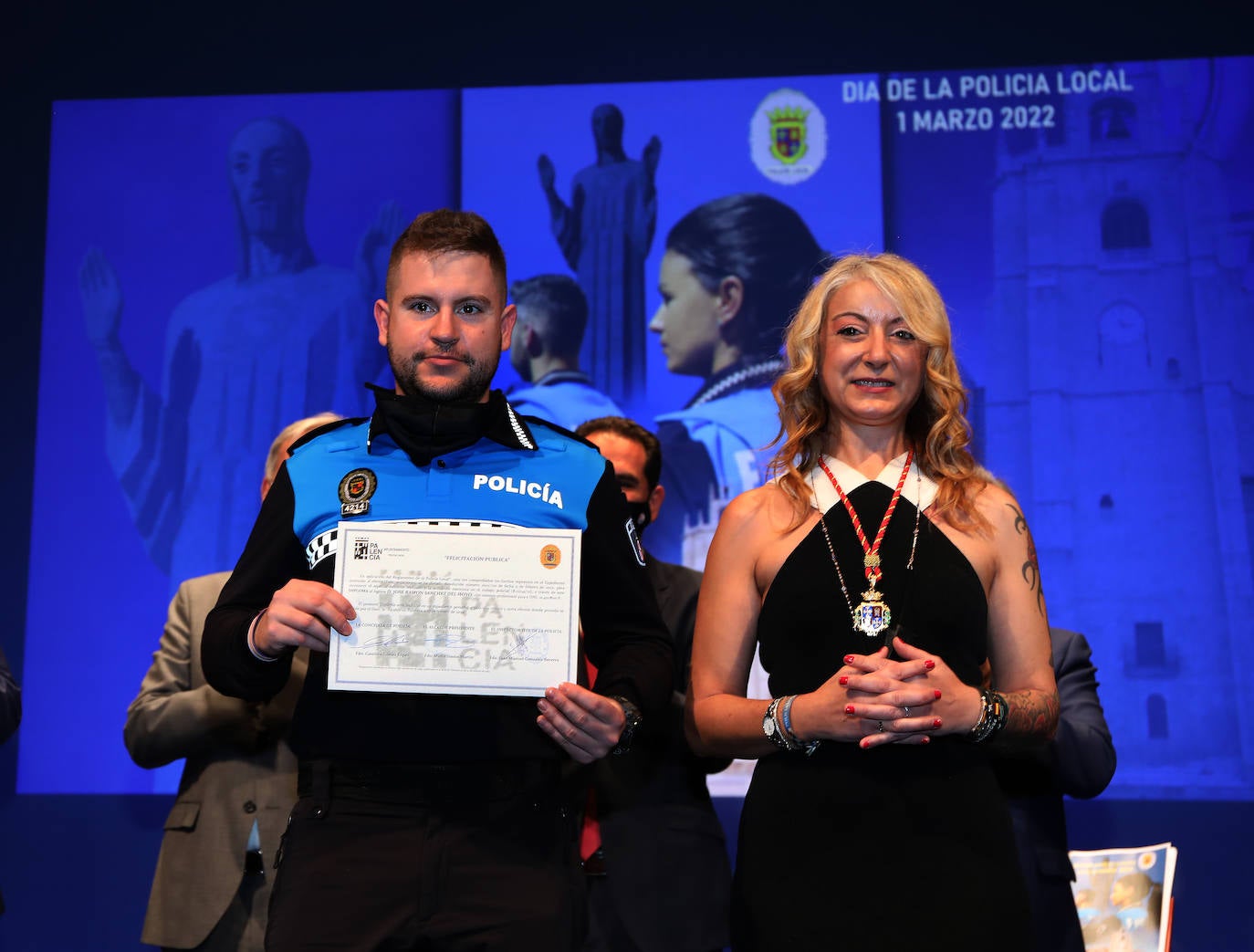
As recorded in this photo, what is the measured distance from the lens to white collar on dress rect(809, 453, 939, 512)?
236 centimetres

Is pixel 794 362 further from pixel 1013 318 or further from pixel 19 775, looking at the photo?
pixel 19 775

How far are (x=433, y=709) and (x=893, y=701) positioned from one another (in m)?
0.74

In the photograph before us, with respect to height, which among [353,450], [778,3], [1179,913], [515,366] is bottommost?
[1179,913]

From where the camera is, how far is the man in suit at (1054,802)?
3104mm

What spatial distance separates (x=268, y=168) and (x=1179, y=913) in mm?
4342

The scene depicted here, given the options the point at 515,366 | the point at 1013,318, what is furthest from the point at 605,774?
the point at 1013,318

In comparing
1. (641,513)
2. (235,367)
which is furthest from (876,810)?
(235,367)

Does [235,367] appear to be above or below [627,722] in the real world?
above

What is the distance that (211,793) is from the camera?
3244mm

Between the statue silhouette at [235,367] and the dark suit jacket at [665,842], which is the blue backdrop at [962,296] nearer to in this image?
the statue silhouette at [235,367]

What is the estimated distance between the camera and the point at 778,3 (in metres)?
5.08

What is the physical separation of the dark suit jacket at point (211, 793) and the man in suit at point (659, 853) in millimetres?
799

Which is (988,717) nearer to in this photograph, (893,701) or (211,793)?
(893,701)

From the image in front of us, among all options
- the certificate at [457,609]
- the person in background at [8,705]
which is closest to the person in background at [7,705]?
the person in background at [8,705]
